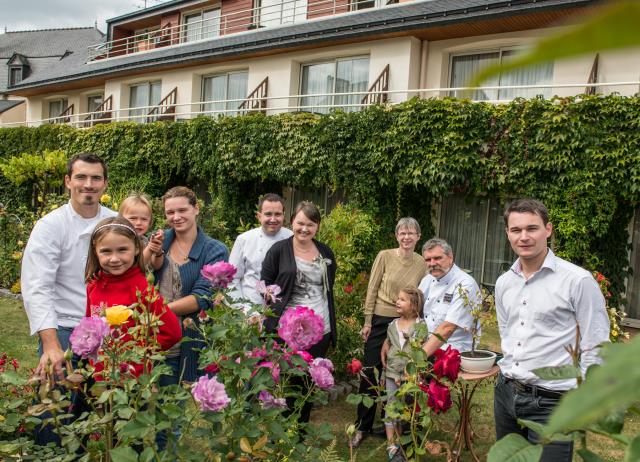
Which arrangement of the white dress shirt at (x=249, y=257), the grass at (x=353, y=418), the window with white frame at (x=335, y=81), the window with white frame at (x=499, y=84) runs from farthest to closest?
the window with white frame at (x=335, y=81)
the window with white frame at (x=499, y=84)
the white dress shirt at (x=249, y=257)
the grass at (x=353, y=418)

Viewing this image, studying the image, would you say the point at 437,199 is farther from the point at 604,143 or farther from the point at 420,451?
the point at 420,451

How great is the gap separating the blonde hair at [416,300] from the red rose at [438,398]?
177 centimetres

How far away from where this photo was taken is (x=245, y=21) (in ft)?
60.0

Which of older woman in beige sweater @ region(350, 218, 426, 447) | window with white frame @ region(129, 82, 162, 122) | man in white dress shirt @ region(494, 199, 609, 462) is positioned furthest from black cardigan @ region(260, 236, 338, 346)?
window with white frame @ region(129, 82, 162, 122)

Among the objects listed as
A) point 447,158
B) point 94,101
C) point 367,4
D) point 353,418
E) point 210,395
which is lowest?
point 353,418

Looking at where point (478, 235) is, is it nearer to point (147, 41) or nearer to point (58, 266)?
point (58, 266)

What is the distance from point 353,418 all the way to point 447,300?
173 cm

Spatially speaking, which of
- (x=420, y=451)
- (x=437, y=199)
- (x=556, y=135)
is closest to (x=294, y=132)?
(x=437, y=199)

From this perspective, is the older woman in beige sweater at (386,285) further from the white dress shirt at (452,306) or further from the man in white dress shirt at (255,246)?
the man in white dress shirt at (255,246)

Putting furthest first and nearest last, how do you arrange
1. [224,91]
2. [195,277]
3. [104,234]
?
1. [224,91]
2. [195,277]
3. [104,234]

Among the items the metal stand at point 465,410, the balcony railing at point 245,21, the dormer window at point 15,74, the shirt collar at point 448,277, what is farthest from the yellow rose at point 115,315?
the dormer window at point 15,74

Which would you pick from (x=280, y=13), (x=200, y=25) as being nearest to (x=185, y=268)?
(x=280, y=13)

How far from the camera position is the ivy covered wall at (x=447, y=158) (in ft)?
29.9

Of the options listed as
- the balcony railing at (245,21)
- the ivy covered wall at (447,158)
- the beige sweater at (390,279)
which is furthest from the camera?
the balcony railing at (245,21)
